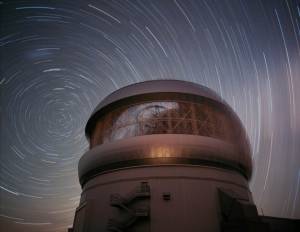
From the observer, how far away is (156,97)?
13000 millimetres

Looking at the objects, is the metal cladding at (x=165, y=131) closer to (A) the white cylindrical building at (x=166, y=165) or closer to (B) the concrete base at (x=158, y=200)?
(A) the white cylindrical building at (x=166, y=165)

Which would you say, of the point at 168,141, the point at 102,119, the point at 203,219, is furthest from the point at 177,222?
the point at 102,119

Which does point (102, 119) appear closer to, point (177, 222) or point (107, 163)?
point (107, 163)

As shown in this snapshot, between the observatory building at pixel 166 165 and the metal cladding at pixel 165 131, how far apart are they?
0.05 m

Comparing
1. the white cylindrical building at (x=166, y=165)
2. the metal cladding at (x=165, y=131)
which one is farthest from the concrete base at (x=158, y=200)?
the metal cladding at (x=165, y=131)

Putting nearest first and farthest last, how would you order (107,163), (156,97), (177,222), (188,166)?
(177,222), (188,166), (107,163), (156,97)

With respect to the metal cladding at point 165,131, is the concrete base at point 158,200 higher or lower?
lower

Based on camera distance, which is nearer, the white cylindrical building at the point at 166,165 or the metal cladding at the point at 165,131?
the white cylindrical building at the point at 166,165

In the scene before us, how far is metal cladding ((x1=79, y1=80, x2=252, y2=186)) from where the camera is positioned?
1117 cm

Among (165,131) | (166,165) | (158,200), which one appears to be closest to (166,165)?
(166,165)

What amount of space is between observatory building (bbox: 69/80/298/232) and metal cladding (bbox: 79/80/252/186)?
49 mm

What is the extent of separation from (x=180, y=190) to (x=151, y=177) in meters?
1.44

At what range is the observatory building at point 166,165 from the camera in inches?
380

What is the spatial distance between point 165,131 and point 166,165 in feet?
6.25
